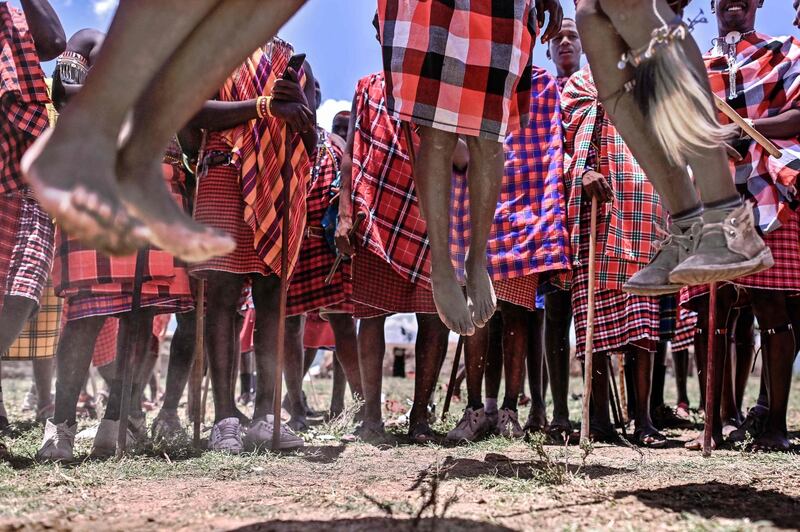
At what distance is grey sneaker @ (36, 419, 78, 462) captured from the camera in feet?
10.5

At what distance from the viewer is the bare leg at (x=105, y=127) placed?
1.46m

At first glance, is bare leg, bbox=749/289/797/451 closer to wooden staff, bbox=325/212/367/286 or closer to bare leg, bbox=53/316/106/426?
wooden staff, bbox=325/212/367/286

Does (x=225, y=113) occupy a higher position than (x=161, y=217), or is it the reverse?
(x=225, y=113)

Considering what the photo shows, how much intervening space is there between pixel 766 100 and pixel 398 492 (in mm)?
3287

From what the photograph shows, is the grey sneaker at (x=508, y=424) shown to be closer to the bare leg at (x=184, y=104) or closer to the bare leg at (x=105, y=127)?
the bare leg at (x=184, y=104)

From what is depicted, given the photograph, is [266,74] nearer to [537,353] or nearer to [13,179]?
[13,179]

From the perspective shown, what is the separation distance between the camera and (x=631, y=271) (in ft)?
14.7

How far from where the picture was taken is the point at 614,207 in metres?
4.51

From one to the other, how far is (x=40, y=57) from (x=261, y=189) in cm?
130

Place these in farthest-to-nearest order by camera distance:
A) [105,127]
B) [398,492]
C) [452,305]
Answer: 1. [452,305]
2. [398,492]
3. [105,127]

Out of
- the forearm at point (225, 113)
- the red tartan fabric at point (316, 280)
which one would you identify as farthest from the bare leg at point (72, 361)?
the red tartan fabric at point (316, 280)

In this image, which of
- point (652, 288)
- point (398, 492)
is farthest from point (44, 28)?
point (652, 288)

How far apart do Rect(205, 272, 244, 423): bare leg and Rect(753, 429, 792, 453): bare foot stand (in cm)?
275

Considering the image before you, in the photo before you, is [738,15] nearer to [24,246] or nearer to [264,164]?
[264,164]
